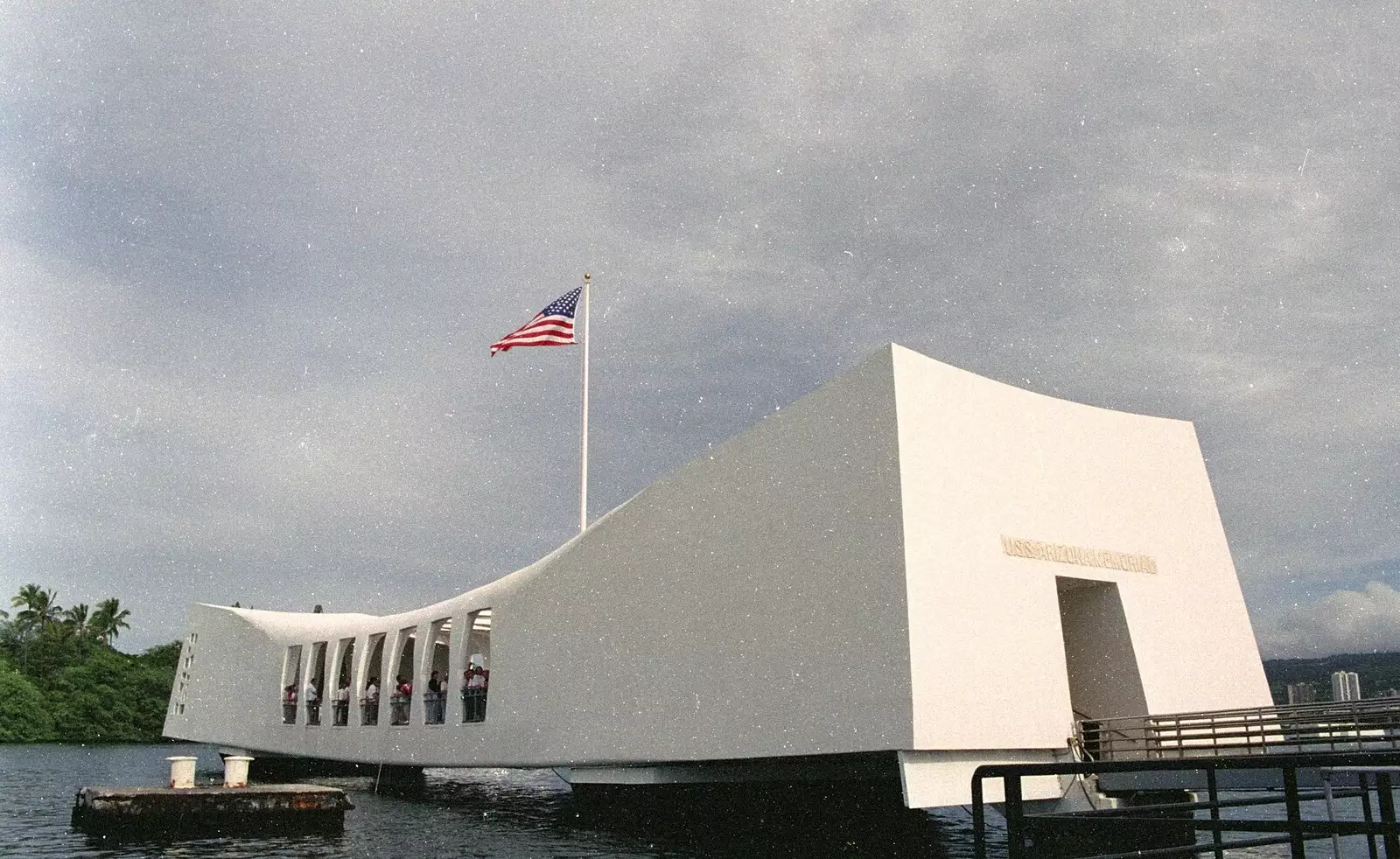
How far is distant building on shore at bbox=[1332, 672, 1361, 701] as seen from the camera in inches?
690

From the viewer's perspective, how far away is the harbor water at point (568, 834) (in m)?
16.1

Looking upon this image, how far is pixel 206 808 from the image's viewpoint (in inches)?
734

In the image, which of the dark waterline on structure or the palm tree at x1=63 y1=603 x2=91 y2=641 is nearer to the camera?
the dark waterline on structure

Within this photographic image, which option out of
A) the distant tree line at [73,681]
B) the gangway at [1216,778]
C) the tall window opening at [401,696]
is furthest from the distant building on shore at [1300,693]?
the distant tree line at [73,681]

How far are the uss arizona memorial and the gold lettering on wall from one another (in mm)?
46

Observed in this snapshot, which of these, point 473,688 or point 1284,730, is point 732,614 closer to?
point 1284,730

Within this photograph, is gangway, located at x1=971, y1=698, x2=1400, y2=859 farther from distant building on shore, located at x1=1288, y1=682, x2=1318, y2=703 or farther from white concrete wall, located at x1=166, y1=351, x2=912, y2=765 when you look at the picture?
white concrete wall, located at x1=166, y1=351, x2=912, y2=765

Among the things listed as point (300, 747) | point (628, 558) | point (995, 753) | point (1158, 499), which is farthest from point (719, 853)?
point (300, 747)

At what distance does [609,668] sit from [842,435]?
249 inches

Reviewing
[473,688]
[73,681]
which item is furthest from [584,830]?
[73,681]

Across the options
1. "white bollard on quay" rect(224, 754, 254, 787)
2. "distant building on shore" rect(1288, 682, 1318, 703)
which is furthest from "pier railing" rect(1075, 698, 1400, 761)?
"white bollard on quay" rect(224, 754, 254, 787)

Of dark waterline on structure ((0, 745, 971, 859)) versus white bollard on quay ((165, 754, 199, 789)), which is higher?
white bollard on quay ((165, 754, 199, 789))

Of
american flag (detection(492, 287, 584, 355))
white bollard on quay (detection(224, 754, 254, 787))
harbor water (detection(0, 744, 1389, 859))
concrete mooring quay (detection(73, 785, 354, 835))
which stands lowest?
harbor water (detection(0, 744, 1389, 859))

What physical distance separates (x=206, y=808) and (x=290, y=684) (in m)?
15.1
